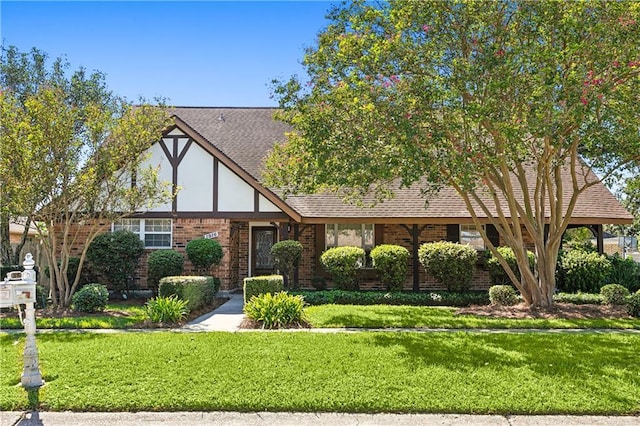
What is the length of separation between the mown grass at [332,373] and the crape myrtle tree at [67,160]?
138 inches

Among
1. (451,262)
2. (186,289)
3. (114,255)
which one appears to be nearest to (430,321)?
(451,262)

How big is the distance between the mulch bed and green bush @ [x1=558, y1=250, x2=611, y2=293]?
2311 mm

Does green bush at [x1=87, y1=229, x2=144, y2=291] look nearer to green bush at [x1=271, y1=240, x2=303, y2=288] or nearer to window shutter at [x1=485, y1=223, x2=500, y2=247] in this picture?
green bush at [x1=271, y1=240, x2=303, y2=288]

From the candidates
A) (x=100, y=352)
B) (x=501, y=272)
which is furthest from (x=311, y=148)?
(x=501, y=272)

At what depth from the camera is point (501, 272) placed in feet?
50.5

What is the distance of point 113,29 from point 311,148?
4.43m

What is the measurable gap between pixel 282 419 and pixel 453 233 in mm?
13152

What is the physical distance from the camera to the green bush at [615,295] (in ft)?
42.6

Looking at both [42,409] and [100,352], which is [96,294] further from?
[42,409]

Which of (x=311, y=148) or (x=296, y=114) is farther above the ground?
(x=296, y=114)

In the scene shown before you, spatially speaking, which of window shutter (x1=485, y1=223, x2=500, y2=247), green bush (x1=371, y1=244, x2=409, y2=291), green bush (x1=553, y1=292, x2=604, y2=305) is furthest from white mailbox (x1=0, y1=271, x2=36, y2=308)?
window shutter (x1=485, y1=223, x2=500, y2=247)

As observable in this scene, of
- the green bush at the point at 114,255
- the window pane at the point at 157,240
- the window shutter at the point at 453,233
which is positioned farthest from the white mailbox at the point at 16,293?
the window shutter at the point at 453,233

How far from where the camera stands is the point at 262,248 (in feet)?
59.8

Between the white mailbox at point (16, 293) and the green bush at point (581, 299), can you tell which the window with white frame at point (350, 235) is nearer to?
the green bush at point (581, 299)
